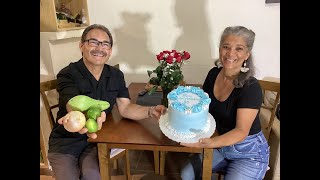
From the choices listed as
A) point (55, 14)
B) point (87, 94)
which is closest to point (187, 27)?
point (55, 14)

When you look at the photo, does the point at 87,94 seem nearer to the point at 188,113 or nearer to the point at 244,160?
the point at 188,113

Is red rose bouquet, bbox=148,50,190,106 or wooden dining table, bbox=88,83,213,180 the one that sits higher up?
red rose bouquet, bbox=148,50,190,106

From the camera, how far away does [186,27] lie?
222 cm

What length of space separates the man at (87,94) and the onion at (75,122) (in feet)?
0.98

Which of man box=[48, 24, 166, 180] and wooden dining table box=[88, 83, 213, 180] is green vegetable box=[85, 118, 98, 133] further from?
man box=[48, 24, 166, 180]

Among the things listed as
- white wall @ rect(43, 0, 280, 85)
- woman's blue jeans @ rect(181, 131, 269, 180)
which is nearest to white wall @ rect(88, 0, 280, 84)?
white wall @ rect(43, 0, 280, 85)

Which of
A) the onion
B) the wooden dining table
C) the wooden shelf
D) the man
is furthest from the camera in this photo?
the wooden shelf

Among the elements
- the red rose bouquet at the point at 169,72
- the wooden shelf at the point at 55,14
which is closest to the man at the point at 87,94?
the red rose bouquet at the point at 169,72

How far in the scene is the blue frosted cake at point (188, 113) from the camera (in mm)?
1076

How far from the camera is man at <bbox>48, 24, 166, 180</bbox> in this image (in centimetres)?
138

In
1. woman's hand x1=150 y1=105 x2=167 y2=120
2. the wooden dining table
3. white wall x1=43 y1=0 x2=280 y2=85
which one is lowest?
the wooden dining table

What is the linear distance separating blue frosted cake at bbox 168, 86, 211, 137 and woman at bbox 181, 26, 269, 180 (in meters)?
0.21

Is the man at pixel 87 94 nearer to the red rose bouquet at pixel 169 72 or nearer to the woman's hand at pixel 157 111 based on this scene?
the woman's hand at pixel 157 111
